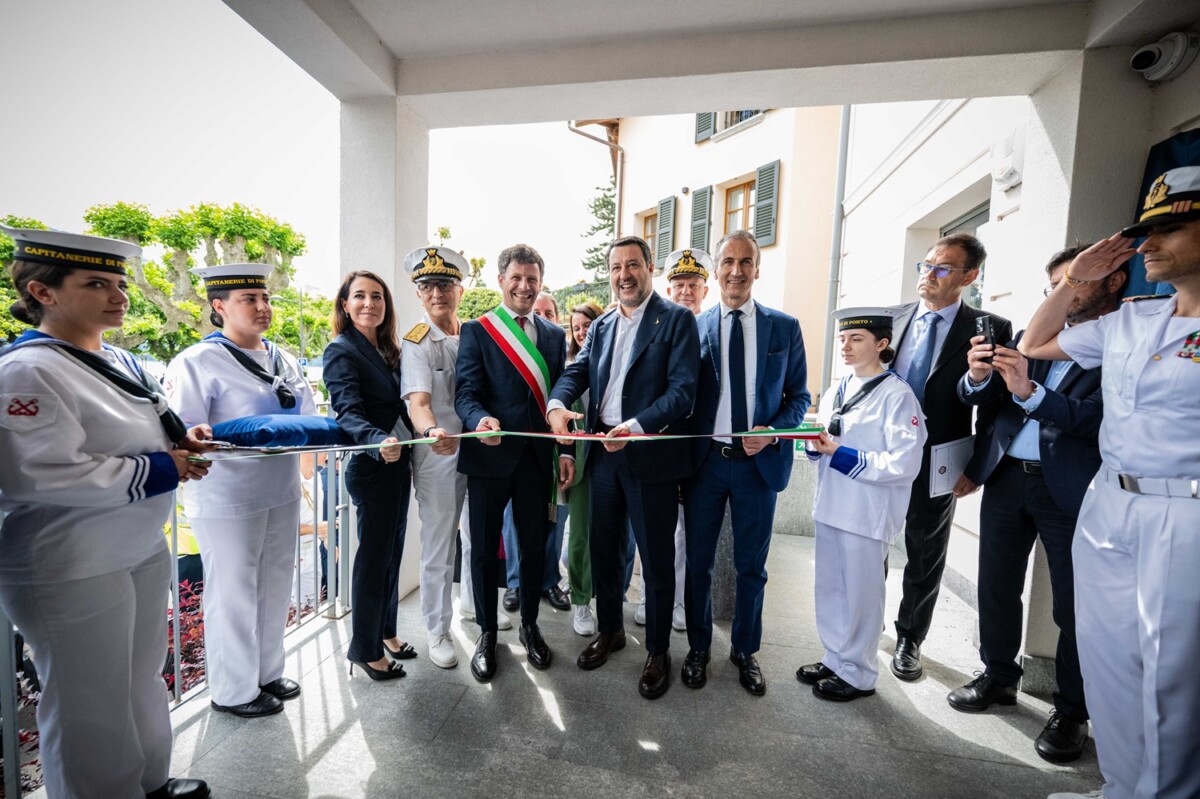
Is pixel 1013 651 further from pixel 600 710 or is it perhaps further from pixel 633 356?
pixel 633 356

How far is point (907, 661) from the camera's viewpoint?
3076mm

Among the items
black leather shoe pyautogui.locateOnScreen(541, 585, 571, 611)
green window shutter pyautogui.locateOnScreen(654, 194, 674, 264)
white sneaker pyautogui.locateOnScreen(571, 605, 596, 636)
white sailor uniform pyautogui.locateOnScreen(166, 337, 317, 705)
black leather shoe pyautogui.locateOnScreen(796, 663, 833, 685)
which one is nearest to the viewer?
white sailor uniform pyautogui.locateOnScreen(166, 337, 317, 705)

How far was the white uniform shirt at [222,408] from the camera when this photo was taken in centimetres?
238

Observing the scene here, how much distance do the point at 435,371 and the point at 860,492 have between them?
7.63 ft

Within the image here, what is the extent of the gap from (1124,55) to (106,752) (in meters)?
5.31

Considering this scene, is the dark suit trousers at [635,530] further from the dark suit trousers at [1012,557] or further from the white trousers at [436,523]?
the dark suit trousers at [1012,557]

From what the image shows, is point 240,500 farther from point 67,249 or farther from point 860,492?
point 860,492

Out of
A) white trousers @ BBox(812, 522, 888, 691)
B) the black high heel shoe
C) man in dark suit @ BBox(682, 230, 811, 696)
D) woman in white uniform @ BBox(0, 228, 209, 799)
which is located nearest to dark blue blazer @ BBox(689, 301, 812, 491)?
man in dark suit @ BBox(682, 230, 811, 696)

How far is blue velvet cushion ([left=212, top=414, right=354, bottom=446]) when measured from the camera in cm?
219

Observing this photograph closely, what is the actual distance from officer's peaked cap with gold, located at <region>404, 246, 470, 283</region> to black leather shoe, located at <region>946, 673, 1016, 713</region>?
3497 millimetres

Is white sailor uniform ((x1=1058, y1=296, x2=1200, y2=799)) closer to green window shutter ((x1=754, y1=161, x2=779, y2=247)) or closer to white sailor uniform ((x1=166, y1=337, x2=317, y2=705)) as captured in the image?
white sailor uniform ((x1=166, y1=337, x2=317, y2=705))

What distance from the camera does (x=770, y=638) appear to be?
3.48 meters

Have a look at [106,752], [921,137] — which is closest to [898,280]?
[921,137]

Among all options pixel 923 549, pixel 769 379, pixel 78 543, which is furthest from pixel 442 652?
pixel 923 549
